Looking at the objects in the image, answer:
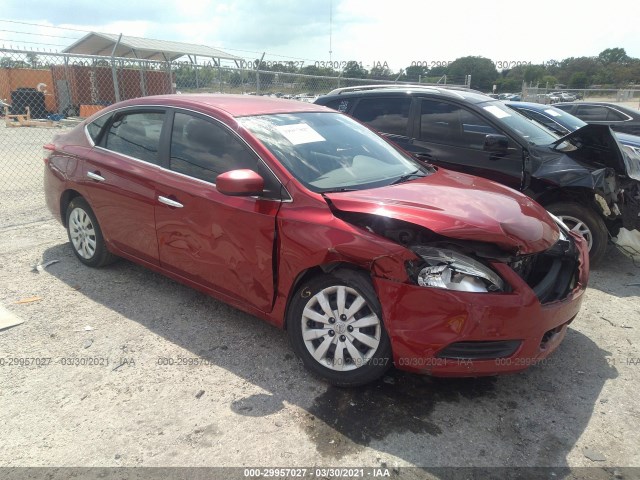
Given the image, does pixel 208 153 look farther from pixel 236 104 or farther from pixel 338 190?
pixel 338 190

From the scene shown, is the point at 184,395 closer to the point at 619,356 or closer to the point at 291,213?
the point at 291,213

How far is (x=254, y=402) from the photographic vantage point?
2.85 meters

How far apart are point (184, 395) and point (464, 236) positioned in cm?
185

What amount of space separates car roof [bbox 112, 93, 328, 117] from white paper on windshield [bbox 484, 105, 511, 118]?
216 centimetres

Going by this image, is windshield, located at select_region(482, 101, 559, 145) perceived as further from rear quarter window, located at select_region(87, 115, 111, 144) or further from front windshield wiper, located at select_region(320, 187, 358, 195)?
rear quarter window, located at select_region(87, 115, 111, 144)

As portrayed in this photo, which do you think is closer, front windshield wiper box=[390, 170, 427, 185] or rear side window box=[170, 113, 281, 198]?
rear side window box=[170, 113, 281, 198]

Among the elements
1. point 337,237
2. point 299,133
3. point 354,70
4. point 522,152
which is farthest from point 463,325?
point 354,70

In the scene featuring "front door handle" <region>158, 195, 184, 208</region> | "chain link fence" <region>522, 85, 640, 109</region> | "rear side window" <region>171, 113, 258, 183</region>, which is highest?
"chain link fence" <region>522, 85, 640, 109</region>

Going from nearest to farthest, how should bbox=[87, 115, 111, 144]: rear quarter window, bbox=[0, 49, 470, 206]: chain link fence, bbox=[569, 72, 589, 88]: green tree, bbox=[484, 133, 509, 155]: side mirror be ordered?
1. bbox=[87, 115, 111, 144]: rear quarter window
2. bbox=[484, 133, 509, 155]: side mirror
3. bbox=[0, 49, 470, 206]: chain link fence
4. bbox=[569, 72, 589, 88]: green tree

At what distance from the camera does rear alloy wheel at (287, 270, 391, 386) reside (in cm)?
280

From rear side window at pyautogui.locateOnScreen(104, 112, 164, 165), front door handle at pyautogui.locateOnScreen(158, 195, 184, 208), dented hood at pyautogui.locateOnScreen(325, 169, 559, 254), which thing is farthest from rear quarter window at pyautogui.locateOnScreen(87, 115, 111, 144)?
dented hood at pyautogui.locateOnScreen(325, 169, 559, 254)

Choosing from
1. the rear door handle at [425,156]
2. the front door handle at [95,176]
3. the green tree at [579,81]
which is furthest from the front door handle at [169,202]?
the green tree at [579,81]

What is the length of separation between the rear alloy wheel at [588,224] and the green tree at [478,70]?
62.8 feet

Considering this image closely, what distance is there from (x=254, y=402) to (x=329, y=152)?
1.77 metres
